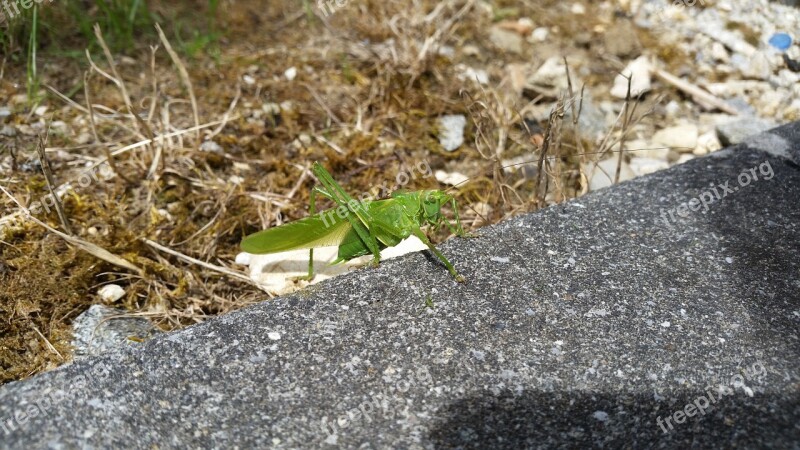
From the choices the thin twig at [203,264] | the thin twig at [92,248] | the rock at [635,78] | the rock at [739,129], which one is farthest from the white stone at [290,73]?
the rock at [739,129]

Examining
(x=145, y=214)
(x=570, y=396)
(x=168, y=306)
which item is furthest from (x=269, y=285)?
(x=570, y=396)

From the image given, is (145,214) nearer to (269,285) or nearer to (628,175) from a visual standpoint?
(269,285)

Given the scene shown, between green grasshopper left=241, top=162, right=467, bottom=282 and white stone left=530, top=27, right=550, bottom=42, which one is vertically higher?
green grasshopper left=241, top=162, right=467, bottom=282

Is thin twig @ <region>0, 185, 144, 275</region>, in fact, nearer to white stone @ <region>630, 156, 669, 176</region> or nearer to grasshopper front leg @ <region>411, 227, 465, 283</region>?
grasshopper front leg @ <region>411, 227, 465, 283</region>

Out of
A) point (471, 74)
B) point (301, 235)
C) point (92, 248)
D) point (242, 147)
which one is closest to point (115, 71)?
point (242, 147)

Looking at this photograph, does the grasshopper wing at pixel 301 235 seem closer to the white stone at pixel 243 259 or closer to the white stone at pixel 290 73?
the white stone at pixel 243 259

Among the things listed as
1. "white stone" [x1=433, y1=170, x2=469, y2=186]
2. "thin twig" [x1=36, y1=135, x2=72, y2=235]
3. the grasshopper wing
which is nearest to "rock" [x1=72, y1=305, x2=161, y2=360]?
"thin twig" [x1=36, y1=135, x2=72, y2=235]
